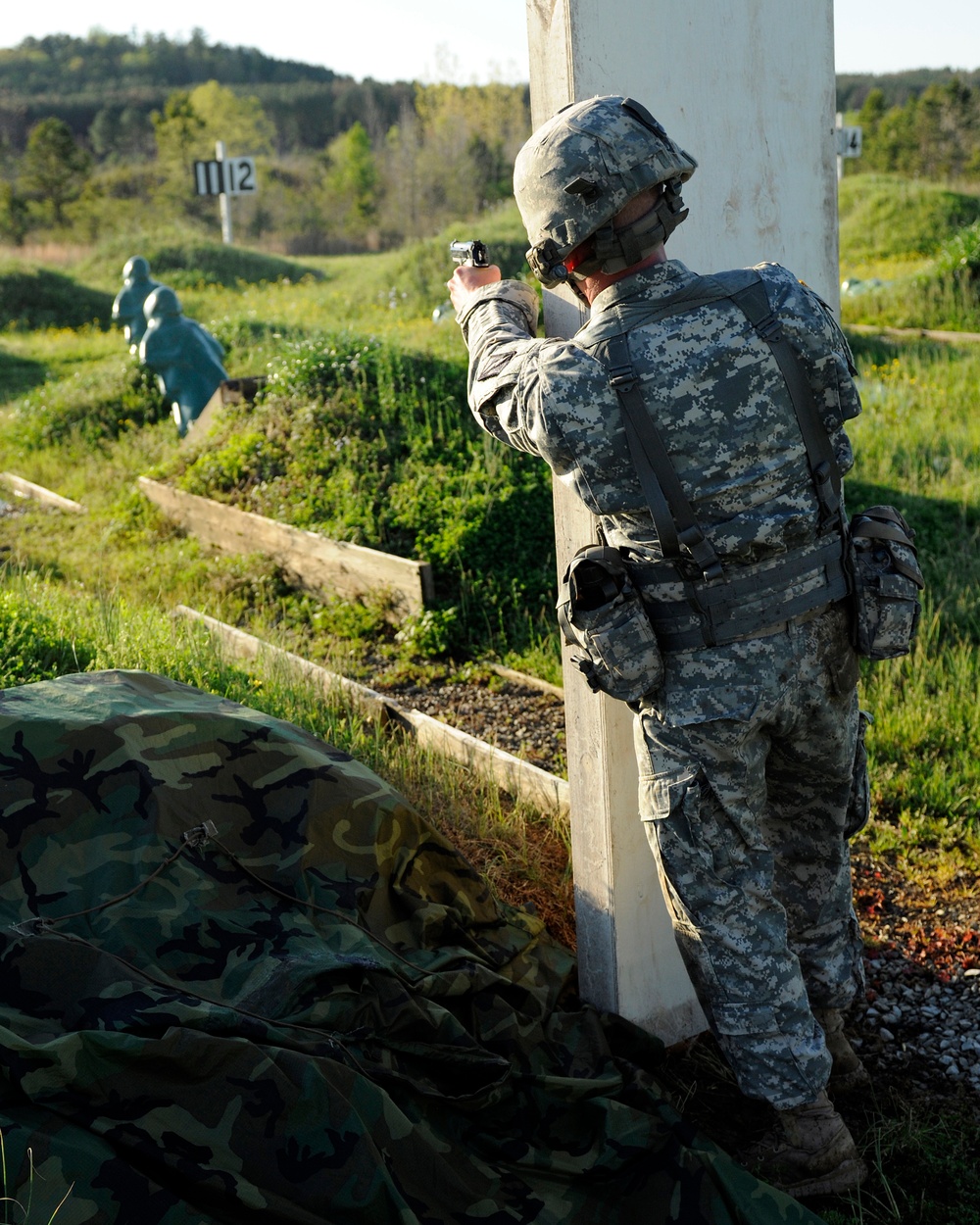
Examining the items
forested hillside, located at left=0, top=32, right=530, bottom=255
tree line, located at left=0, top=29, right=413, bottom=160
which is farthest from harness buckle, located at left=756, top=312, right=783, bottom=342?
tree line, located at left=0, top=29, right=413, bottom=160

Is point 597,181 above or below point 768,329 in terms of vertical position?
above

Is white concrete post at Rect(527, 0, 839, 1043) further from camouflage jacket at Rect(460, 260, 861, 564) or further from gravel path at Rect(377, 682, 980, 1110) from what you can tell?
gravel path at Rect(377, 682, 980, 1110)

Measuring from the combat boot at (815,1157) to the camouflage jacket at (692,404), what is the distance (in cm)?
140

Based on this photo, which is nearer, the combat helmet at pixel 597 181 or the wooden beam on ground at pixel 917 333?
the combat helmet at pixel 597 181

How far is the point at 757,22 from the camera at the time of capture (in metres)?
3.00

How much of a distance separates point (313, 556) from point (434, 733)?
100 inches

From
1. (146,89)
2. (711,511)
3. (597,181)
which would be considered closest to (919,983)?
(711,511)

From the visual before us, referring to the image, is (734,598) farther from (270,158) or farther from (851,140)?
(270,158)

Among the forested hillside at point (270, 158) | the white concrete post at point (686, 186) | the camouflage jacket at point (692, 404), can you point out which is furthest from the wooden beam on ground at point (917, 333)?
the forested hillside at point (270, 158)

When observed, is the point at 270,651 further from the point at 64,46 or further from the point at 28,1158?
the point at 64,46

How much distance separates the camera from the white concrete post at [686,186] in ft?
9.18

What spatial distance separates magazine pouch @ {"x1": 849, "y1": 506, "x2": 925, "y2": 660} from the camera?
2715 millimetres

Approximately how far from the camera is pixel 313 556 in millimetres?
7297

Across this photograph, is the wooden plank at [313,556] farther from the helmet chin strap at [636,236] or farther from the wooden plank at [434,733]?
Result: the helmet chin strap at [636,236]
